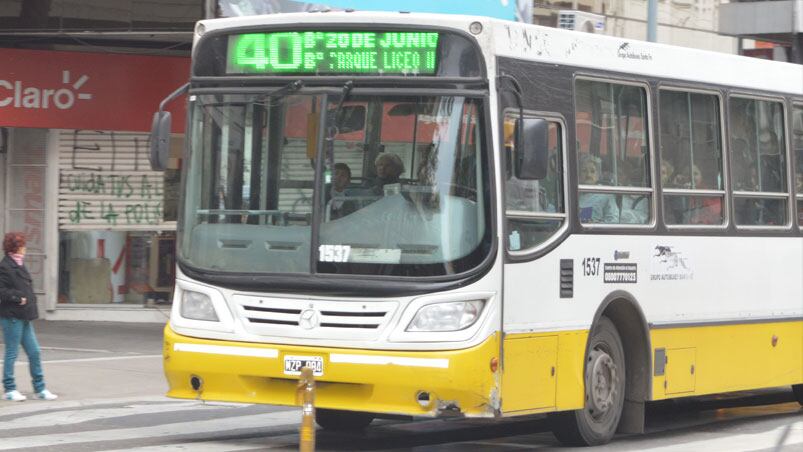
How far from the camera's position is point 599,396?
36.1 ft

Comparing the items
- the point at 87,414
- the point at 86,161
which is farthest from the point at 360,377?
the point at 86,161

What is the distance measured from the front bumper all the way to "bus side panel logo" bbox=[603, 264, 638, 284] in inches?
61.6

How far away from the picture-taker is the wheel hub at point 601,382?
10906 mm

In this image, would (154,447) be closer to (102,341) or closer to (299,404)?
(299,404)

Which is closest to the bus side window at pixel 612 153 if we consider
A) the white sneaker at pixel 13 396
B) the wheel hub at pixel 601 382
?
the wheel hub at pixel 601 382

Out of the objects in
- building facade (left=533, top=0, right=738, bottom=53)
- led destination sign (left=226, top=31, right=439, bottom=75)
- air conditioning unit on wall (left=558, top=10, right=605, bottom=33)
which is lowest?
led destination sign (left=226, top=31, right=439, bottom=75)

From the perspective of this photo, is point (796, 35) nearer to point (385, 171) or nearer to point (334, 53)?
point (334, 53)

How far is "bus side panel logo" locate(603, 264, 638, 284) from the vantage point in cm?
1097

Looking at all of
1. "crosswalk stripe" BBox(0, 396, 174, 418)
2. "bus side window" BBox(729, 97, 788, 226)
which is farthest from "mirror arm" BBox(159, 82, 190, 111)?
"bus side window" BBox(729, 97, 788, 226)

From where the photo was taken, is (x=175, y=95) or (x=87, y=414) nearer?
(x=175, y=95)

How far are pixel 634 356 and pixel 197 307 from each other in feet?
10.9

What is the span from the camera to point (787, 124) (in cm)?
1348

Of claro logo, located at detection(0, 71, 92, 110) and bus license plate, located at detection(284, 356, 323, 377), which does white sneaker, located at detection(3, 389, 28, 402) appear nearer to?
bus license plate, located at detection(284, 356, 323, 377)

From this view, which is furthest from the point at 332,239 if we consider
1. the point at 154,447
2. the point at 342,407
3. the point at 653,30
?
the point at 653,30
